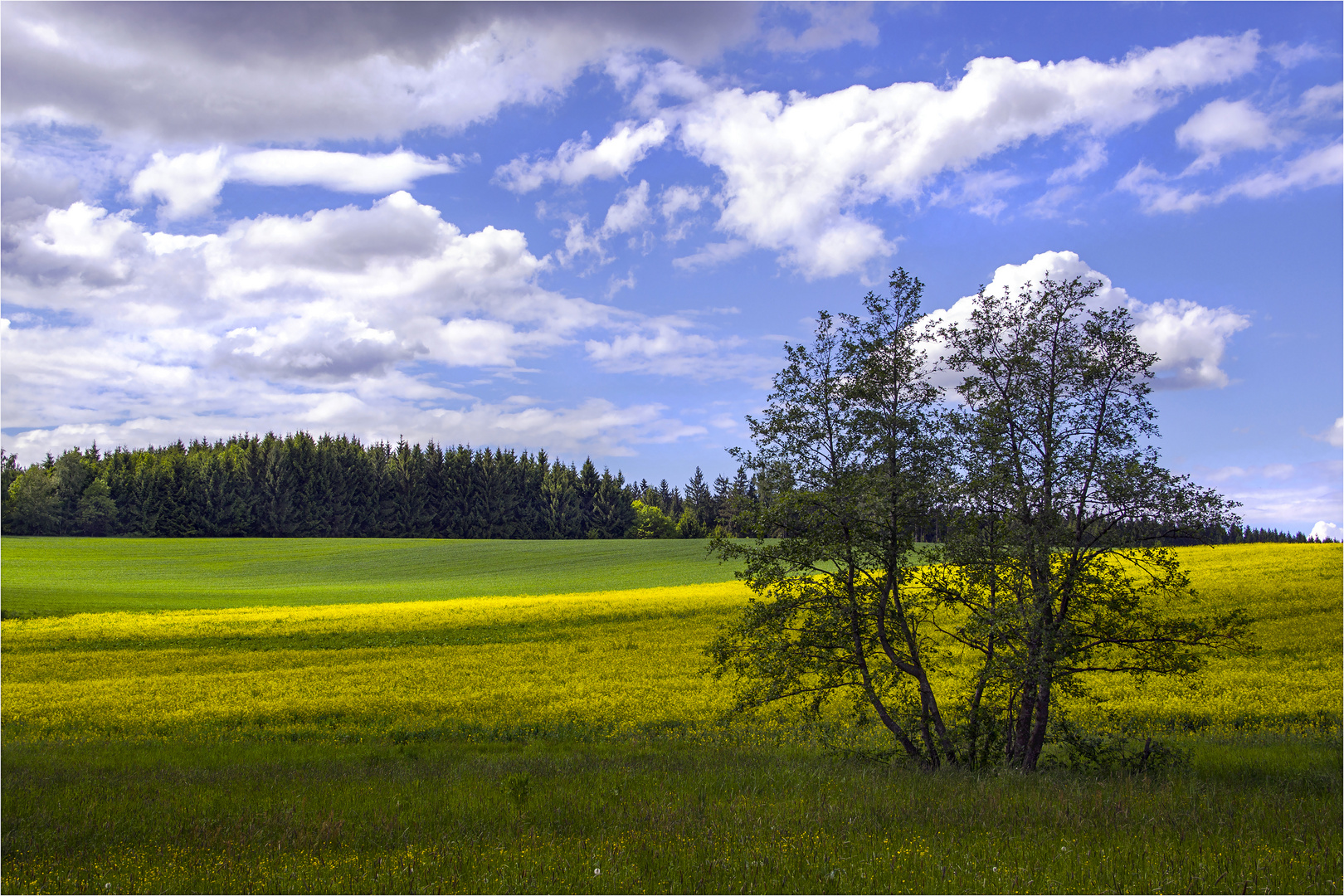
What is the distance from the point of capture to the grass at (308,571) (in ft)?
177

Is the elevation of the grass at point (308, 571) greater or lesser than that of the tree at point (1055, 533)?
lesser

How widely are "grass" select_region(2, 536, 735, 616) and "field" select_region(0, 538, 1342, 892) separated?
18682mm

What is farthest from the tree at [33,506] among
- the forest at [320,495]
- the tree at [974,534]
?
the tree at [974,534]

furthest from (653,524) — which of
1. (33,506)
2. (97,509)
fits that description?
(33,506)

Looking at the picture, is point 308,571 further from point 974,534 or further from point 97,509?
point 974,534

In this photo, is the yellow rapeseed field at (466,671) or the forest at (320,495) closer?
the yellow rapeseed field at (466,671)

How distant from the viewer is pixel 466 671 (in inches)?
1005

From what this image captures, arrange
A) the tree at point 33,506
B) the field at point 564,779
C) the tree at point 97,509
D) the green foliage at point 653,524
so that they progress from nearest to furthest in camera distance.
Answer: the field at point 564,779
the tree at point 33,506
the tree at point 97,509
the green foliage at point 653,524

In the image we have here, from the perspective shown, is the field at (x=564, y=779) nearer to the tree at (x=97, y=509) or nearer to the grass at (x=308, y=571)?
the grass at (x=308, y=571)

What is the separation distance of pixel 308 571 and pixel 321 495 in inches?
2432

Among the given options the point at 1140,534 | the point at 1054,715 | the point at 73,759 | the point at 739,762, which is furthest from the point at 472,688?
the point at 1140,534

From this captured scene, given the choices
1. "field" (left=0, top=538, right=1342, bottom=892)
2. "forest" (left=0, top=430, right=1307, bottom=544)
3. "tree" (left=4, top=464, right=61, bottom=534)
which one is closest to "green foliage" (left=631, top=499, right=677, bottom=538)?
"forest" (left=0, top=430, right=1307, bottom=544)

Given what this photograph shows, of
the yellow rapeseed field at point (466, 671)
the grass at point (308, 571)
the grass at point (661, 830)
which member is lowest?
the grass at point (308, 571)

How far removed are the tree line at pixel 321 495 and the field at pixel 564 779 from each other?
9294cm
